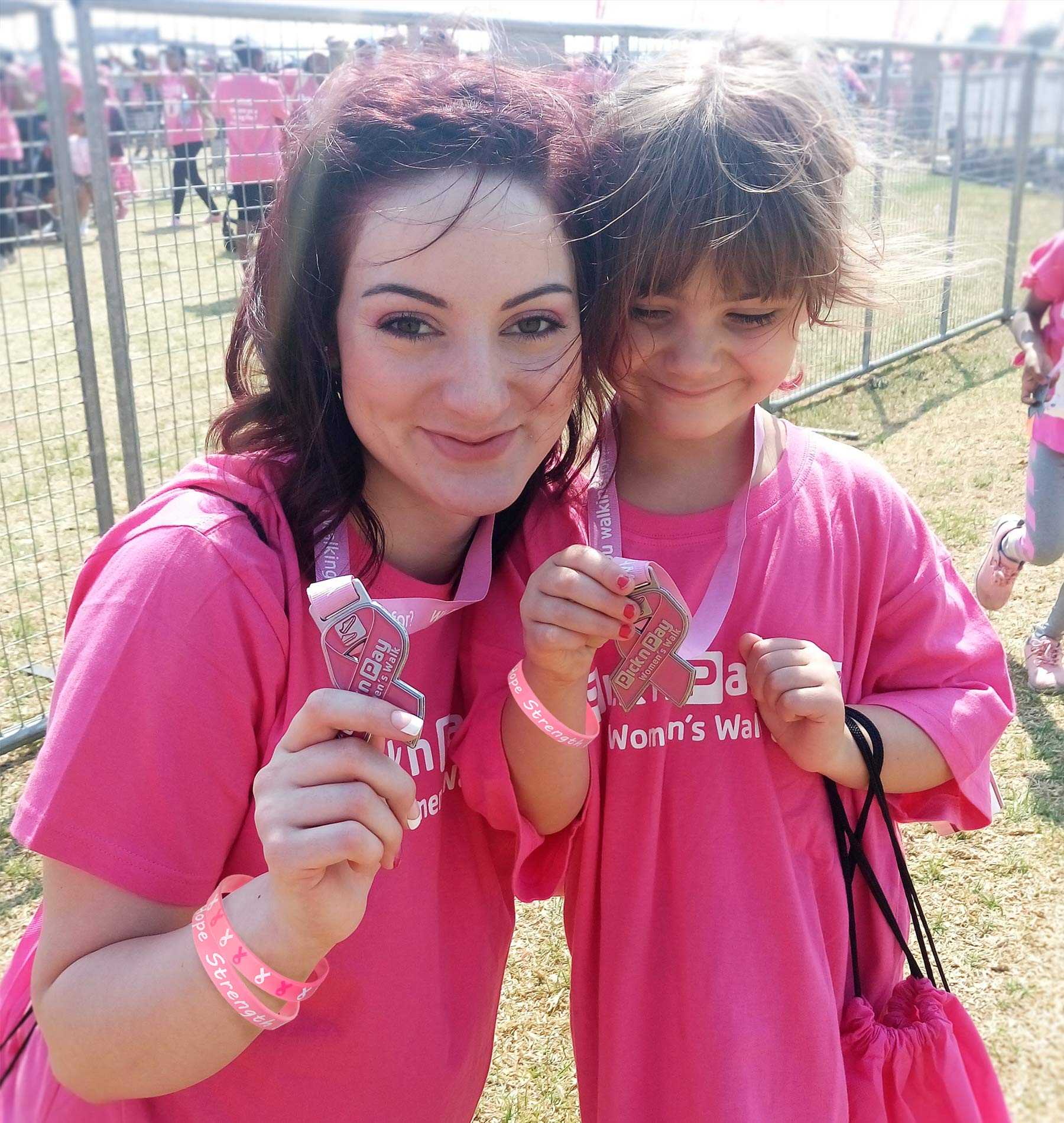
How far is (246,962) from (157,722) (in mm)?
285

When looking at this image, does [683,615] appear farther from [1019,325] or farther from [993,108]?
[993,108]

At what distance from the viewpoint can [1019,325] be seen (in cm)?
443

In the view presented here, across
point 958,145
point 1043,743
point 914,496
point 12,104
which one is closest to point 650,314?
point 1043,743

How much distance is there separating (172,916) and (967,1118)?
110 centimetres

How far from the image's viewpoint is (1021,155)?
9.62 metres

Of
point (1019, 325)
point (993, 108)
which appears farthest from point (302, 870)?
point (993, 108)

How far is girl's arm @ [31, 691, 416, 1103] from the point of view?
1.09 metres

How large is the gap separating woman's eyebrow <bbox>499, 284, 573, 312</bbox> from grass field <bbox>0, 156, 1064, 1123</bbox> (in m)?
0.90

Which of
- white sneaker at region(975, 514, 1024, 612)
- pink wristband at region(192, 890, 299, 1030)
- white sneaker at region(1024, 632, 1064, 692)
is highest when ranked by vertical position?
pink wristband at region(192, 890, 299, 1030)

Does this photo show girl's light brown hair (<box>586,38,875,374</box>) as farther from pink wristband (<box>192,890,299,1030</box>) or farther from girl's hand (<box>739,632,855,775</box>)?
pink wristband (<box>192,890,299,1030</box>)

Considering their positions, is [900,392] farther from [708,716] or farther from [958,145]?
[708,716]

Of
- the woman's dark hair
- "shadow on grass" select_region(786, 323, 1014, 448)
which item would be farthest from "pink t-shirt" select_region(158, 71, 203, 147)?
"shadow on grass" select_region(786, 323, 1014, 448)

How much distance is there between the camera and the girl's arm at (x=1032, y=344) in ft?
13.6

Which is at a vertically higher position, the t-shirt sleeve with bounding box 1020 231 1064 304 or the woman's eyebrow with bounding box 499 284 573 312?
the woman's eyebrow with bounding box 499 284 573 312
